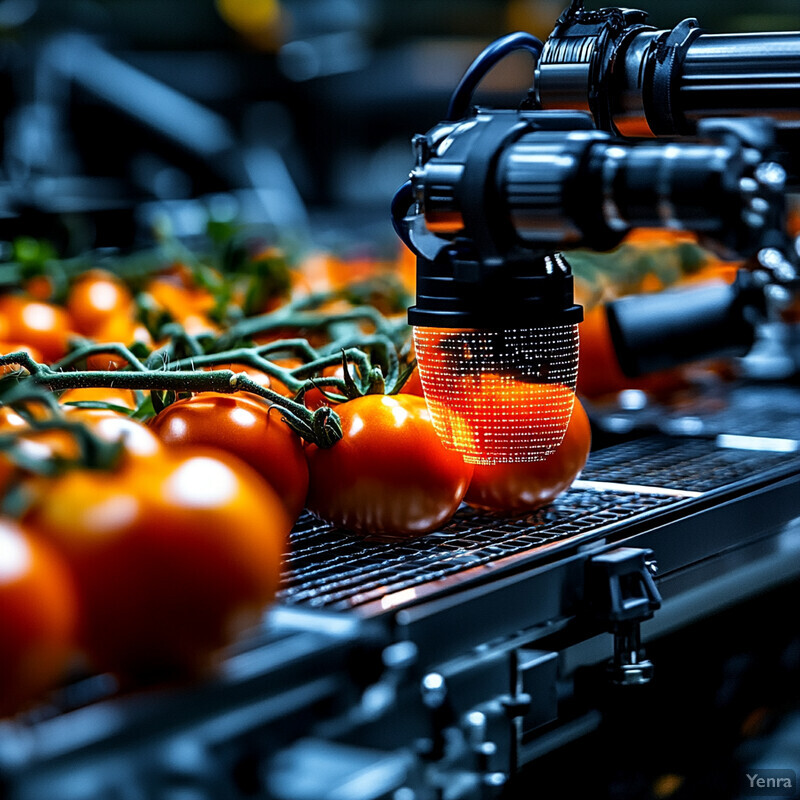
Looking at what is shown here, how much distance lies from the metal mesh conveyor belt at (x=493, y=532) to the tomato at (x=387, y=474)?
2 cm

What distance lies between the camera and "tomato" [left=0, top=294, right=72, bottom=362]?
1302 millimetres

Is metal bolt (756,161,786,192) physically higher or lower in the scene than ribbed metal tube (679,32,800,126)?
lower

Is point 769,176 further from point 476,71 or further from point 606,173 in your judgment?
point 476,71

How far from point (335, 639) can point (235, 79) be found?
3366 mm

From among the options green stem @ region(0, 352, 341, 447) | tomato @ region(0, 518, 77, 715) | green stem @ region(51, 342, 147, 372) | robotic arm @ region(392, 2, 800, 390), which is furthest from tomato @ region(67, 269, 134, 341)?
tomato @ region(0, 518, 77, 715)

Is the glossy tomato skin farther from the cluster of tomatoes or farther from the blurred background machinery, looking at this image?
the cluster of tomatoes

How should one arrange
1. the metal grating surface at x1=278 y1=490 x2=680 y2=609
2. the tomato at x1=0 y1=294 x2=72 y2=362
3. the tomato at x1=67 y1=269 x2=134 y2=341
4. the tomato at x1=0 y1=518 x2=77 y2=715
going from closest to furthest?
the tomato at x1=0 y1=518 x2=77 y2=715
the metal grating surface at x1=278 y1=490 x2=680 y2=609
the tomato at x1=0 y1=294 x2=72 y2=362
the tomato at x1=67 y1=269 x2=134 y2=341

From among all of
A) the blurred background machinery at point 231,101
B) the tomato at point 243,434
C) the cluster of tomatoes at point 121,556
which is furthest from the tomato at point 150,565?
the blurred background machinery at point 231,101

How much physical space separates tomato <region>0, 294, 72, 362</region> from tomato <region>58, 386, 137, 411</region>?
26 centimetres

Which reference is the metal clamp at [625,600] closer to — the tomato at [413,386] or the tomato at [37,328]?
the tomato at [413,386]

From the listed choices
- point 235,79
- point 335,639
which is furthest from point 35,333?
point 235,79

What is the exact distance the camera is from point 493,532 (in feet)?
3.15

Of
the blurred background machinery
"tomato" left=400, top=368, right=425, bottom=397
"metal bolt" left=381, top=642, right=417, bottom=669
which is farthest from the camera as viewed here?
the blurred background machinery

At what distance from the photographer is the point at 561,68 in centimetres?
98
